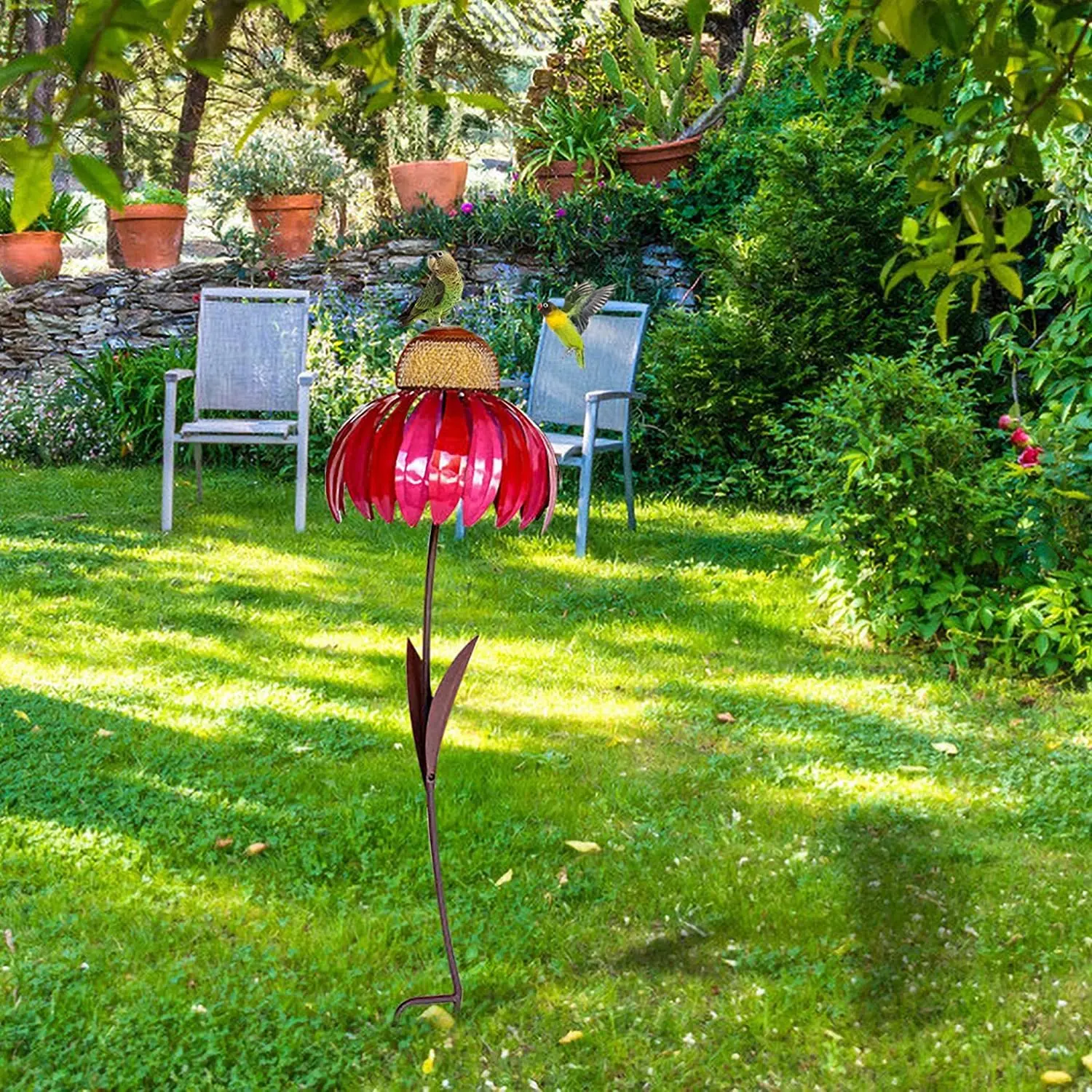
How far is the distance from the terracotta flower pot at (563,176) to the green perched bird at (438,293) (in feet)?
19.9

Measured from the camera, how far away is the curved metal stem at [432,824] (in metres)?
1.76

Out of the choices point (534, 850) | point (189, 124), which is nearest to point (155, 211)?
point (189, 124)

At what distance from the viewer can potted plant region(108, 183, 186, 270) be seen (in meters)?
7.64

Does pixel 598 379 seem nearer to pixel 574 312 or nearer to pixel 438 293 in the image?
pixel 574 312

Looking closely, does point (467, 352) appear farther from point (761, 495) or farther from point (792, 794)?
point (761, 495)

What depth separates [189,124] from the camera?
11.8 meters

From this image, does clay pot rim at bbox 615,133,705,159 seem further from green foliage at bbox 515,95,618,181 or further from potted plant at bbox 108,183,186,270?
potted plant at bbox 108,183,186,270

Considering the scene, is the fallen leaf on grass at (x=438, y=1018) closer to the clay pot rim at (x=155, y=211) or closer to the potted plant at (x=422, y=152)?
the potted plant at (x=422, y=152)

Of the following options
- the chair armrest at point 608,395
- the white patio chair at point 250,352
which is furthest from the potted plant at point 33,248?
the chair armrest at point 608,395

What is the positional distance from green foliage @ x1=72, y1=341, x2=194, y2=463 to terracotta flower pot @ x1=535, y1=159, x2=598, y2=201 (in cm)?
230

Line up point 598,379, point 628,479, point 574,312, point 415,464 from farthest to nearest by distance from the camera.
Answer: point 598,379, point 628,479, point 574,312, point 415,464

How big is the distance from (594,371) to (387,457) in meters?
4.09

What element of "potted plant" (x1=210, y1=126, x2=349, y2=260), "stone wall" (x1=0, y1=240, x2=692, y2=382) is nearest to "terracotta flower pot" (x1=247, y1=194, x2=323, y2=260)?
"potted plant" (x1=210, y1=126, x2=349, y2=260)

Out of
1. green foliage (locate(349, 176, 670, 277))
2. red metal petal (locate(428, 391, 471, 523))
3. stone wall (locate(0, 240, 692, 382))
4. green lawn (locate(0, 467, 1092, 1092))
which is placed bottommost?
green lawn (locate(0, 467, 1092, 1092))
